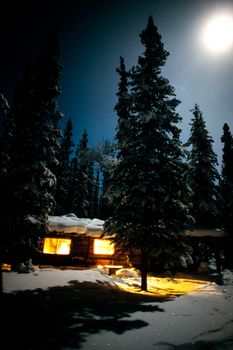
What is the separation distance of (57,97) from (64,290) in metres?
13.9

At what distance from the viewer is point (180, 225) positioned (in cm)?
1306

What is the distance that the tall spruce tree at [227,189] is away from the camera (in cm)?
2584

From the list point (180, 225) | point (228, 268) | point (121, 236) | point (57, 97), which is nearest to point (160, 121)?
point (180, 225)

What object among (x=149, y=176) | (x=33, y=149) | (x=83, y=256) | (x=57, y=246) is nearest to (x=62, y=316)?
(x=149, y=176)

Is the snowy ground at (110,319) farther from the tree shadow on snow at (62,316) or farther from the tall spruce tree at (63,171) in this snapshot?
the tall spruce tree at (63,171)

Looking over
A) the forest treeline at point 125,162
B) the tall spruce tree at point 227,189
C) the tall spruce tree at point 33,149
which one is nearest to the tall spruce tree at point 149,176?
the forest treeline at point 125,162

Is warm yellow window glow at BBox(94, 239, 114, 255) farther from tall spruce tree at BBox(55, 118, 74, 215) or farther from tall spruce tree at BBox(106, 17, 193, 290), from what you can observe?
tall spruce tree at BBox(55, 118, 74, 215)

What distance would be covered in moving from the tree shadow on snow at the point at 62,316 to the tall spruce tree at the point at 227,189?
19.3m

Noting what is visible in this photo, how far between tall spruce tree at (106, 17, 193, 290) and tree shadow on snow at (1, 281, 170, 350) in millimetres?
4089

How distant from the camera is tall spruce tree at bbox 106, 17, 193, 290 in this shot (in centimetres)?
1269

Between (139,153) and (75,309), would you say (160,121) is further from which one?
(75,309)

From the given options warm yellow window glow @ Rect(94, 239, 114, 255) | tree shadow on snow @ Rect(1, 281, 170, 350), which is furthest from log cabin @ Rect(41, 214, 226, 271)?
tree shadow on snow @ Rect(1, 281, 170, 350)

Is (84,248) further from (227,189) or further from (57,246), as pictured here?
(227,189)

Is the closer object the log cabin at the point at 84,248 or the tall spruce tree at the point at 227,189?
the log cabin at the point at 84,248
